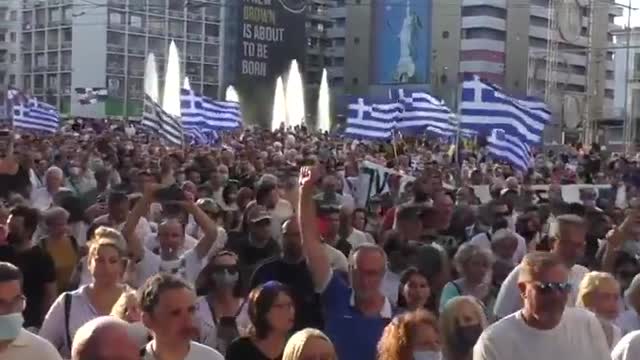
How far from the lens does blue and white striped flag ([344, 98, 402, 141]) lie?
2289cm

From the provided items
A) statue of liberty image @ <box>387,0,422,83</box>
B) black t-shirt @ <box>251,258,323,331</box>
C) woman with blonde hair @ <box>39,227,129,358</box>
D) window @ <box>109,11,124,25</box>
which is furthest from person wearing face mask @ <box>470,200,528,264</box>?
statue of liberty image @ <box>387,0,422,83</box>

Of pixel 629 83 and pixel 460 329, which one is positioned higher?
pixel 629 83

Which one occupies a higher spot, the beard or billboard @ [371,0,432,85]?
billboard @ [371,0,432,85]

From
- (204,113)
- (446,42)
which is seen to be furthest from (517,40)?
(204,113)

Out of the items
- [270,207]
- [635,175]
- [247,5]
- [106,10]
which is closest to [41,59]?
[106,10]

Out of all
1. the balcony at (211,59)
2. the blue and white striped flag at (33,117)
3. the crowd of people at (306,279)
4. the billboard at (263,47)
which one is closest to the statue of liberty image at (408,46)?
the balcony at (211,59)

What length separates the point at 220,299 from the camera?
6738mm

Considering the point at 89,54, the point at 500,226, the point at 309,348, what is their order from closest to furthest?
the point at 309,348
the point at 500,226
the point at 89,54

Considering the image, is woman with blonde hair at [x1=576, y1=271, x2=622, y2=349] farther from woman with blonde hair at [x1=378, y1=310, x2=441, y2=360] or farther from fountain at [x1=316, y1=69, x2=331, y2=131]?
fountain at [x1=316, y1=69, x2=331, y2=131]

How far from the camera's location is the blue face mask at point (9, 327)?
4598mm

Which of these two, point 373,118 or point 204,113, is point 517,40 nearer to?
point 204,113

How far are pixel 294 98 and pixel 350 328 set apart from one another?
70087 millimetres

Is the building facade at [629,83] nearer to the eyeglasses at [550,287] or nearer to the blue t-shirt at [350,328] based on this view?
the blue t-shirt at [350,328]

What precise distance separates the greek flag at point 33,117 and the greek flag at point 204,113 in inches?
138
